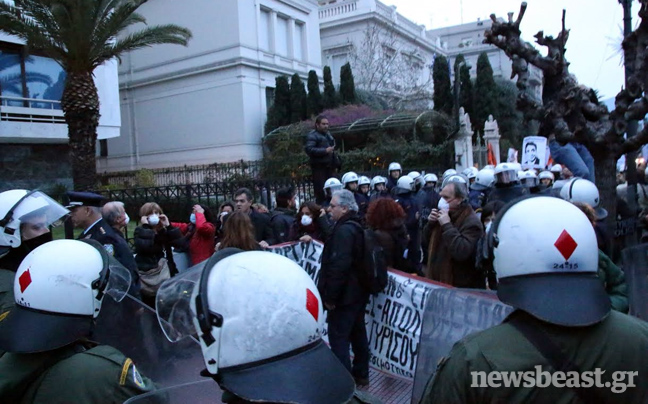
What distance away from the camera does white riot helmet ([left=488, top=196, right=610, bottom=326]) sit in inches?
66.6

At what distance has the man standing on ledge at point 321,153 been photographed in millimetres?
9117

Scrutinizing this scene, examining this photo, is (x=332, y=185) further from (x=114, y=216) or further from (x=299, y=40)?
(x=299, y=40)

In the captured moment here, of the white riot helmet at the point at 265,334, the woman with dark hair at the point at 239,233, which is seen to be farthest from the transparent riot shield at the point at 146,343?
the woman with dark hair at the point at 239,233

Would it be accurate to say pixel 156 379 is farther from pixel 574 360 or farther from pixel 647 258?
pixel 647 258

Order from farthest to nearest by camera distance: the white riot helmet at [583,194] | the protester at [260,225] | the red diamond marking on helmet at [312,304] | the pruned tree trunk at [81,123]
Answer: the pruned tree trunk at [81,123], the protester at [260,225], the white riot helmet at [583,194], the red diamond marking on helmet at [312,304]

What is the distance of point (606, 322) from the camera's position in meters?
1.74

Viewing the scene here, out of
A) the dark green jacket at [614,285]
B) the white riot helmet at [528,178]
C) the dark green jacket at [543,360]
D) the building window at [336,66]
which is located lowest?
the dark green jacket at [614,285]

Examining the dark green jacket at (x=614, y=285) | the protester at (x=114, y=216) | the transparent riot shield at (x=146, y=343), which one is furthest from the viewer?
the protester at (x=114, y=216)

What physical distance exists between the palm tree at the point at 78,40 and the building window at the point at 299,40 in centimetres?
2085

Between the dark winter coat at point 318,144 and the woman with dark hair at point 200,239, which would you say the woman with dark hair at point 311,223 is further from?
the dark winter coat at point 318,144

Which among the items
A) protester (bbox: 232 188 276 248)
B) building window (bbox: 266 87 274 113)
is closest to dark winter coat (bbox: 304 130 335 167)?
protester (bbox: 232 188 276 248)

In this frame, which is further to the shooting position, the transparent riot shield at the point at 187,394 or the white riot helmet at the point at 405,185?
the white riot helmet at the point at 405,185

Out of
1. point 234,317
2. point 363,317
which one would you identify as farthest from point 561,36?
point 234,317

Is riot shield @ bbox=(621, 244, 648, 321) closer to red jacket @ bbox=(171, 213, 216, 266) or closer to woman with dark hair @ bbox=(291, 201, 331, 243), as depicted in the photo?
woman with dark hair @ bbox=(291, 201, 331, 243)
